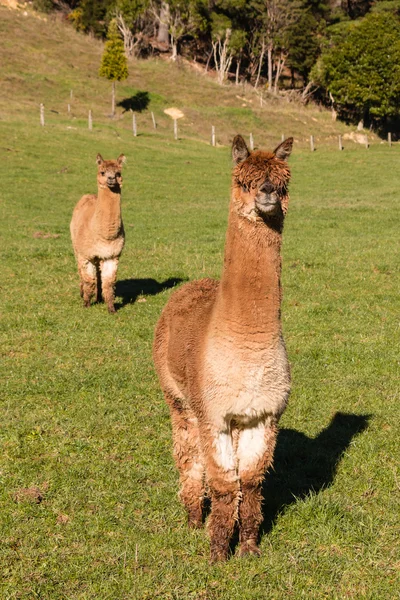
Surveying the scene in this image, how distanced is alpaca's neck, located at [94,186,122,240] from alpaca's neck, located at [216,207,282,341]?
7776mm

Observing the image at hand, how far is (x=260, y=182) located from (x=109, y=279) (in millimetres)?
8171

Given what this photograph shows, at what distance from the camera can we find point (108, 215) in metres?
11.6

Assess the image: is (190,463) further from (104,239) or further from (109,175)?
(109,175)

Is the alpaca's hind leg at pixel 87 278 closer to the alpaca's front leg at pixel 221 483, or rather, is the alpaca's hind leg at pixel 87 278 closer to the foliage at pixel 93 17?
the alpaca's front leg at pixel 221 483

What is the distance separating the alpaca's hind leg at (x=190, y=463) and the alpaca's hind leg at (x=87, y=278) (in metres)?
7.17

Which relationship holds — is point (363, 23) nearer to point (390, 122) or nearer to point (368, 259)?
point (390, 122)

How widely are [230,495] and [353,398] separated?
3578 millimetres

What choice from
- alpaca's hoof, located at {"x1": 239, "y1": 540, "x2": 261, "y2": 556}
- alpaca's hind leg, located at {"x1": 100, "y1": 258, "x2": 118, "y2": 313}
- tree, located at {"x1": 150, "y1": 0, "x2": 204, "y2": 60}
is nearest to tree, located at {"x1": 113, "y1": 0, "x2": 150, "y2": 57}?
tree, located at {"x1": 150, "y1": 0, "x2": 204, "y2": 60}

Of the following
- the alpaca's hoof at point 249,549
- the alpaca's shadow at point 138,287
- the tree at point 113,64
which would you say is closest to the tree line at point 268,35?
the tree at point 113,64

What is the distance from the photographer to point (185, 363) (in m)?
4.58

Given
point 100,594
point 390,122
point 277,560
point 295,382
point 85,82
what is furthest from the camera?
point 390,122

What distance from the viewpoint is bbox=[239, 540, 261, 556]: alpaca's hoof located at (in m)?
4.52

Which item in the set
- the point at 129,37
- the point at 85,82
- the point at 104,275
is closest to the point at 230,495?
the point at 104,275

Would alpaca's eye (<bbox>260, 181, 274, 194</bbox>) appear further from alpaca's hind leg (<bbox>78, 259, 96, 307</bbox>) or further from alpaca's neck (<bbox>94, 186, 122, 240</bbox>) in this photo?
alpaca's hind leg (<bbox>78, 259, 96, 307</bbox>)
